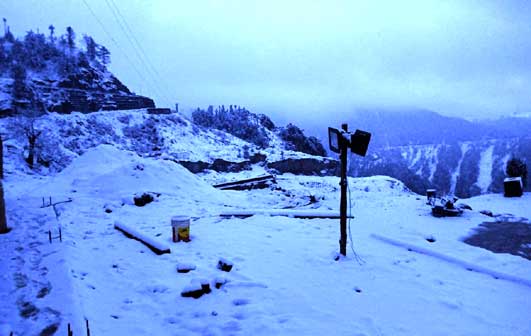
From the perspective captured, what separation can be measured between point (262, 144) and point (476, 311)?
3247 inches

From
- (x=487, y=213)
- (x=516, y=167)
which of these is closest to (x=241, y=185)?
(x=487, y=213)

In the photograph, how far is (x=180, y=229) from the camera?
7.83 m

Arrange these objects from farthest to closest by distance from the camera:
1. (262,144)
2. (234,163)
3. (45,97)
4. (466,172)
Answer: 1. (466,172)
2. (262,144)
3. (45,97)
4. (234,163)

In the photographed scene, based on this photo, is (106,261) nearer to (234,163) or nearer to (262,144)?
(234,163)

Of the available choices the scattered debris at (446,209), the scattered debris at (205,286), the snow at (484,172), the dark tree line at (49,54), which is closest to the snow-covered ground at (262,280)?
the scattered debris at (205,286)

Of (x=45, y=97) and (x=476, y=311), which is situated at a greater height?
(x=45, y=97)

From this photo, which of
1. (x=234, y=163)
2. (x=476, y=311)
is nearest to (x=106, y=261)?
(x=476, y=311)

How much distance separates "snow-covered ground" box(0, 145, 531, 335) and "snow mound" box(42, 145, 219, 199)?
3.35m

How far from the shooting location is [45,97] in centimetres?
6322

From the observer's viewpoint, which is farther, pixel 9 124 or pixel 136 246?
pixel 9 124

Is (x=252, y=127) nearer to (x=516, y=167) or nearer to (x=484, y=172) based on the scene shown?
(x=516, y=167)

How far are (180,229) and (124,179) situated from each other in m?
7.83

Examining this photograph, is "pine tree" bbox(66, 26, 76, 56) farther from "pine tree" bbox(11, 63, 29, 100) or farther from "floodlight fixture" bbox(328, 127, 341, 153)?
"floodlight fixture" bbox(328, 127, 341, 153)

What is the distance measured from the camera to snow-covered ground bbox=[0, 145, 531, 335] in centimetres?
434
